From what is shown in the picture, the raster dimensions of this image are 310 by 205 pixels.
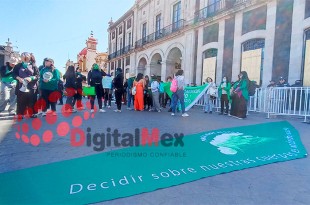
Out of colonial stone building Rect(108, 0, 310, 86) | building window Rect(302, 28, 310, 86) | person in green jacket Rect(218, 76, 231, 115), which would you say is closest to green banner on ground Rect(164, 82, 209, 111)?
person in green jacket Rect(218, 76, 231, 115)

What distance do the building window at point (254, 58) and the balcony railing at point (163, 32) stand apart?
6.70 meters

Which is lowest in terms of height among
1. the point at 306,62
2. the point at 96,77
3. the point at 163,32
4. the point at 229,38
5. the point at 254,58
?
the point at 96,77

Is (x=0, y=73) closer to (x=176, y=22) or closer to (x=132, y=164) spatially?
(x=132, y=164)

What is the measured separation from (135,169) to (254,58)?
36.9ft

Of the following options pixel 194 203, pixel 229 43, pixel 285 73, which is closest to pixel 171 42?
pixel 229 43

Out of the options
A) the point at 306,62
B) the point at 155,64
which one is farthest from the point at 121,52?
the point at 306,62

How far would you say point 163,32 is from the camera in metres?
20.6

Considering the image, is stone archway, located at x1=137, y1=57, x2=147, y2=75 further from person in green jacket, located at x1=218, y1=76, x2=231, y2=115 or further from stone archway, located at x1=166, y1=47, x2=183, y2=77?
person in green jacket, located at x1=218, y1=76, x2=231, y2=115

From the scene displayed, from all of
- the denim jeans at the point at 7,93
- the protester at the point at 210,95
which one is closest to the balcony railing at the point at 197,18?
the protester at the point at 210,95

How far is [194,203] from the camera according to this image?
2129mm

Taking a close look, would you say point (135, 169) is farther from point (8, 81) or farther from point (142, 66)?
point (142, 66)

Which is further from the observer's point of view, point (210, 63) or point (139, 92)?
point (210, 63)

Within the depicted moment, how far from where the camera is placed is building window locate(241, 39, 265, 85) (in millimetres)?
11664

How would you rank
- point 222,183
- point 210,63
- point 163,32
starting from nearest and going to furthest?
point 222,183 → point 210,63 → point 163,32
